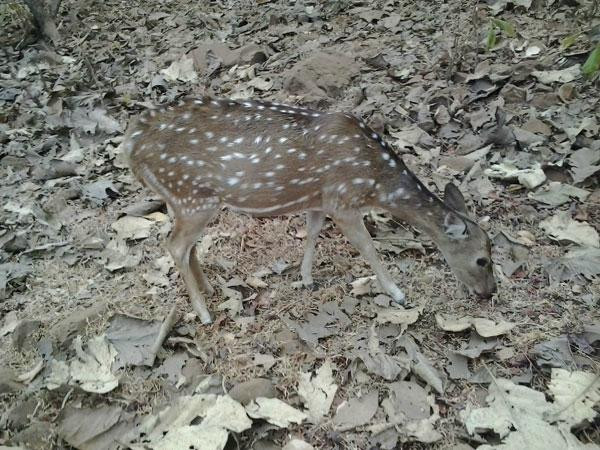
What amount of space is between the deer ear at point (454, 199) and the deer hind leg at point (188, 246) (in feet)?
5.69

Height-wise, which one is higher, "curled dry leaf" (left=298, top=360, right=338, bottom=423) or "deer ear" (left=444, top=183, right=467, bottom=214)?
"deer ear" (left=444, top=183, right=467, bottom=214)

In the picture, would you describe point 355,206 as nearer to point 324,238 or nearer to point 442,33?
point 324,238

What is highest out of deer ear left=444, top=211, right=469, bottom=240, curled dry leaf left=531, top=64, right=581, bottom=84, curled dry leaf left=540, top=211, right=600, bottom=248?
curled dry leaf left=531, top=64, right=581, bottom=84

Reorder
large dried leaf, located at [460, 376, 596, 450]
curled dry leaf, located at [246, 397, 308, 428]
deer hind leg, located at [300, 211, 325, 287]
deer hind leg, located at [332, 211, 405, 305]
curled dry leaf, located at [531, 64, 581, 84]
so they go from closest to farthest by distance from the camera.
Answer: large dried leaf, located at [460, 376, 596, 450], curled dry leaf, located at [246, 397, 308, 428], deer hind leg, located at [332, 211, 405, 305], deer hind leg, located at [300, 211, 325, 287], curled dry leaf, located at [531, 64, 581, 84]

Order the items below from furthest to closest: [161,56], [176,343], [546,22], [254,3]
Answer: [254,3] < [161,56] < [546,22] < [176,343]

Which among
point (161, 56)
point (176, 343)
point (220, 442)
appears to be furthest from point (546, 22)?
point (220, 442)

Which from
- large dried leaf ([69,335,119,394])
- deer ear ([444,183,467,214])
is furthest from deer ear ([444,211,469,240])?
large dried leaf ([69,335,119,394])

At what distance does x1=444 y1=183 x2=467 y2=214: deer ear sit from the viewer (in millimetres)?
4352

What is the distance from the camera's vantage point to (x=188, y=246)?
4.30m

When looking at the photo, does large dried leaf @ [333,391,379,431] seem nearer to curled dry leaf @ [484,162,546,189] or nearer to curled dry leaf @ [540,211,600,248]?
curled dry leaf @ [540,211,600,248]

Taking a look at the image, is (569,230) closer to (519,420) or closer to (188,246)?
(519,420)

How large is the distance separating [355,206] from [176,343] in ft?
5.27

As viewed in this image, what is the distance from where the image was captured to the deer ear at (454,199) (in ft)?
14.3

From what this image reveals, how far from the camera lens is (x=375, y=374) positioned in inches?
145
